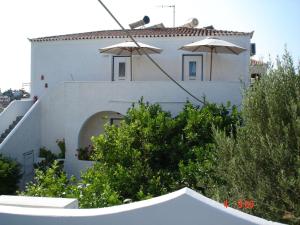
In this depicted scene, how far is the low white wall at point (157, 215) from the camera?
201 inches

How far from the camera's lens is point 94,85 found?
18703mm

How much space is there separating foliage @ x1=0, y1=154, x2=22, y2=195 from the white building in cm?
205

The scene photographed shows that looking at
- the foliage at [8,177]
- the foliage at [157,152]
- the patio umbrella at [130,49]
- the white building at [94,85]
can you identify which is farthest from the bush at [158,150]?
the patio umbrella at [130,49]

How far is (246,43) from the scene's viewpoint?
20.9 m

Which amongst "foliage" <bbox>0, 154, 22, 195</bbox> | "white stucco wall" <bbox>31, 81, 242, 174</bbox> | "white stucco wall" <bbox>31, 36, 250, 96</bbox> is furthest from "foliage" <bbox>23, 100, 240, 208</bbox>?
"white stucco wall" <bbox>31, 36, 250, 96</bbox>

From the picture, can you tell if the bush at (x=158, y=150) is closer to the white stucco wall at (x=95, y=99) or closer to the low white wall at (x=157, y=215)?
the white stucco wall at (x=95, y=99)

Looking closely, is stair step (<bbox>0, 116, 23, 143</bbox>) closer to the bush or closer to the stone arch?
the stone arch

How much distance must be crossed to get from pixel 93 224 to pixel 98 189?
3.57 metres

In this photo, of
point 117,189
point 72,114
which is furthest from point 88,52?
point 117,189

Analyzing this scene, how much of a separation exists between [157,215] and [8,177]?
42.3ft

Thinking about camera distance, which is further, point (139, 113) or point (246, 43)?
point (246, 43)

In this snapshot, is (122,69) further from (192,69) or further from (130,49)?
(192,69)

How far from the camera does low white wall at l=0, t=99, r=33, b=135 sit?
2136 cm

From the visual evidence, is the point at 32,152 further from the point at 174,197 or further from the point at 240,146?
the point at 174,197
